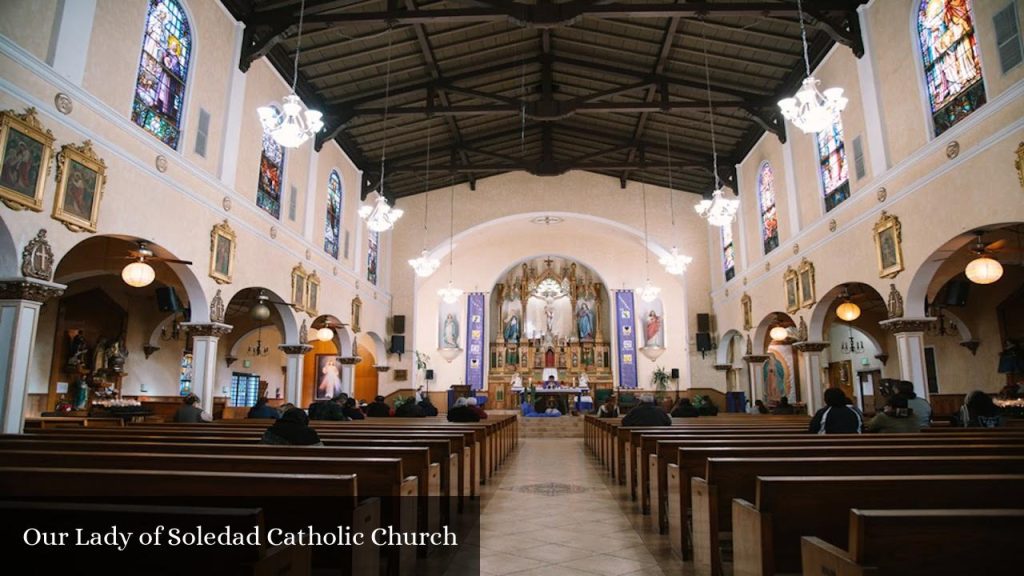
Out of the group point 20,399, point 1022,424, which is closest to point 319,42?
point 20,399

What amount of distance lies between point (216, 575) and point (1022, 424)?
382 inches

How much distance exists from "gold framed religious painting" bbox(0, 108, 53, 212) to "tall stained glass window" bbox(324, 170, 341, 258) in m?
8.49

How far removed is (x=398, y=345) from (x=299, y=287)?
24.0 feet

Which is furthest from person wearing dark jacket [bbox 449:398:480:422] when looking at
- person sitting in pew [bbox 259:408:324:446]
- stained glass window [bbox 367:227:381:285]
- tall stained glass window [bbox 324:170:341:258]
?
stained glass window [bbox 367:227:381:285]

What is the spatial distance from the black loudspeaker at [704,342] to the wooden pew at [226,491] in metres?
18.7

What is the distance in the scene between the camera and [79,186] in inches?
283

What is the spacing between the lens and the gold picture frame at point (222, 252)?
10.0 meters

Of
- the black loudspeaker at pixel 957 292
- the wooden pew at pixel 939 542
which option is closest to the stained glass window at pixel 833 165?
the black loudspeaker at pixel 957 292

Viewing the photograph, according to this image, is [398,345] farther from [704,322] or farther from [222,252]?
[704,322]

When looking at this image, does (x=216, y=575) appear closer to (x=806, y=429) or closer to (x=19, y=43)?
(x=806, y=429)

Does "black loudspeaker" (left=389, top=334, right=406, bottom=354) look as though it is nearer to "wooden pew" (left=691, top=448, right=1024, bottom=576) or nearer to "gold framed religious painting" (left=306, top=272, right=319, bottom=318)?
"gold framed religious painting" (left=306, top=272, right=319, bottom=318)

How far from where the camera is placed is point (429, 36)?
12641 mm

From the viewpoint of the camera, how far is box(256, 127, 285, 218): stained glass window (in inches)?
473

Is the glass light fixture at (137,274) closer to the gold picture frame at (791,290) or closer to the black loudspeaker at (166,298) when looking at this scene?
the black loudspeaker at (166,298)
